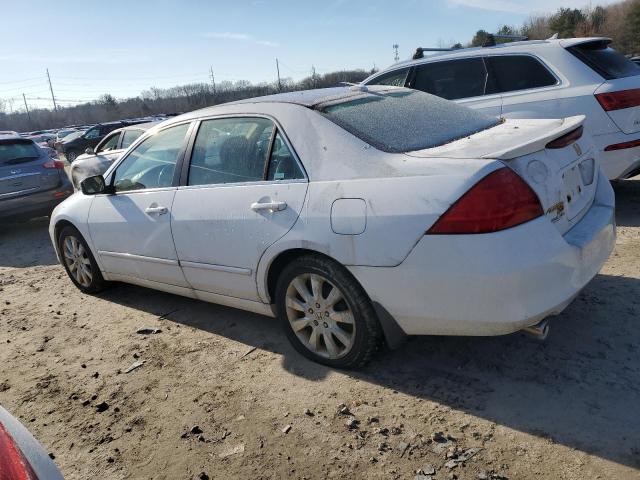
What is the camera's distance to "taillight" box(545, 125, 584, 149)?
278 centimetres

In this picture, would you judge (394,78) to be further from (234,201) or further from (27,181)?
(27,181)

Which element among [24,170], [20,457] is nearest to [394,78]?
[24,170]

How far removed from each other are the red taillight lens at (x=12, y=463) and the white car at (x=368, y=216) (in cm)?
168

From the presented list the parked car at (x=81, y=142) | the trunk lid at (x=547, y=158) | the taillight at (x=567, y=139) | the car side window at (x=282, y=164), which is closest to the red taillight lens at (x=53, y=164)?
the car side window at (x=282, y=164)

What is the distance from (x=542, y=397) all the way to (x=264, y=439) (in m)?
1.43

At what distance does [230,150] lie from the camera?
11.6 feet

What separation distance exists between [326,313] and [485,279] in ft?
3.28

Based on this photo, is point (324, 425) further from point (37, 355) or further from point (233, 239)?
point (37, 355)

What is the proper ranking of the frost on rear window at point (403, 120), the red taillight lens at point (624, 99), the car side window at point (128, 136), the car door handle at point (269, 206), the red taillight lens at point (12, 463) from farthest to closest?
1. the car side window at point (128, 136)
2. the red taillight lens at point (624, 99)
3. the car door handle at point (269, 206)
4. the frost on rear window at point (403, 120)
5. the red taillight lens at point (12, 463)

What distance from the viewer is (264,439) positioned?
2.67 metres

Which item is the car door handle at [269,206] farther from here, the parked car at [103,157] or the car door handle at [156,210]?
the parked car at [103,157]

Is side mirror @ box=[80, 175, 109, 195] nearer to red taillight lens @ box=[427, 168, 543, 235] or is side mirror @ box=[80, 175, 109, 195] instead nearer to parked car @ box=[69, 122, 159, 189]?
red taillight lens @ box=[427, 168, 543, 235]

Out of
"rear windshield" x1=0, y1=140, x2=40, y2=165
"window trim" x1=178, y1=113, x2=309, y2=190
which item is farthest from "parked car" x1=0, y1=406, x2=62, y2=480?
"rear windshield" x1=0, y1=140, x2=40, y2=165

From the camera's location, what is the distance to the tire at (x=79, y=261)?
16.0ft
